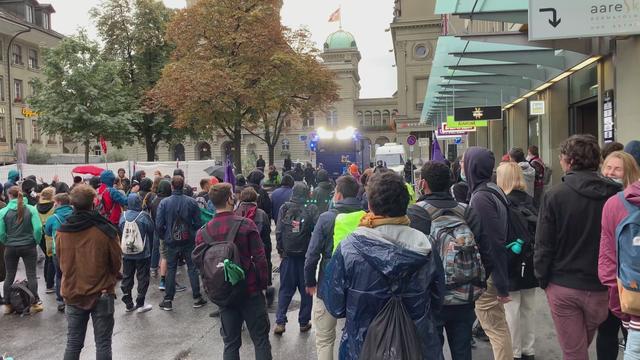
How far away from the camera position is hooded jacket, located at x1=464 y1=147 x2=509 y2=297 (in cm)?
406

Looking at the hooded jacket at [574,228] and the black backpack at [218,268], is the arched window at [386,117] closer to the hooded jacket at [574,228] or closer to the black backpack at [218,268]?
the black backpack at [218,268]

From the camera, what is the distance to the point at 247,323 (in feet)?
14.8

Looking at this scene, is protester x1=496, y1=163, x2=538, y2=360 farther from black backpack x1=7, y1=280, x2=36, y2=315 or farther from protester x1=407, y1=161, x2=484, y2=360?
black backpack x1=7, y1=280, x2=36, y2=315

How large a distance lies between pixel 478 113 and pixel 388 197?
532 inches

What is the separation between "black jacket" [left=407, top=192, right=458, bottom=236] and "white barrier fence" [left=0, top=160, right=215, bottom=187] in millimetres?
17265

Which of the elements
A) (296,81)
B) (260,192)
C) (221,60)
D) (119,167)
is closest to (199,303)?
(260,192)

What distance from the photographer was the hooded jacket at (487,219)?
4.06 metres

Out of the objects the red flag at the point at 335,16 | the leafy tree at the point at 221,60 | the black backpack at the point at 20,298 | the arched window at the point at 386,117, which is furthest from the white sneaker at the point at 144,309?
the arched window at the point at 386,117

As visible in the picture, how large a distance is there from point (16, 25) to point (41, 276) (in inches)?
1411

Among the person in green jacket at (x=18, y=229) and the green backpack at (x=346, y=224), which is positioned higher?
the green backpack at (x=346, y=224)

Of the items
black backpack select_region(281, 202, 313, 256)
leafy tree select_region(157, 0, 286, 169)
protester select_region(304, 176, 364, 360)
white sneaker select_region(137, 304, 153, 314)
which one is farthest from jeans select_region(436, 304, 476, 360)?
leafy tree select_region(157, 0, 286, 169)

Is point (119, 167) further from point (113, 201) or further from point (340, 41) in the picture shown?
point (340, 41)

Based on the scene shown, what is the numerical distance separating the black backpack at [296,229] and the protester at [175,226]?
1.88m

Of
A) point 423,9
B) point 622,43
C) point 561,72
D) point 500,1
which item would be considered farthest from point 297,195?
point 423,9
